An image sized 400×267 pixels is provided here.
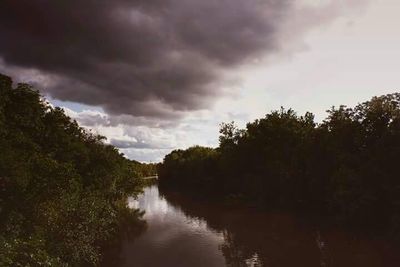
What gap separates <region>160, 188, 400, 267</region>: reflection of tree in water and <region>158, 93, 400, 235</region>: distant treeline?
12.0 ft

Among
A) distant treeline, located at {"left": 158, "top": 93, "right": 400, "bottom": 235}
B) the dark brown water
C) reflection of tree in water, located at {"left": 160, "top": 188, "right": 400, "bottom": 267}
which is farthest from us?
distant treeline, located at {"left": 158, "top": 93, "right": 400, "bottom": 235}

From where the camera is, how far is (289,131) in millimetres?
70188

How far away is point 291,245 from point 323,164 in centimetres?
1838

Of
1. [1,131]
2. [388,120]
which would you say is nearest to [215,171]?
[388,120]

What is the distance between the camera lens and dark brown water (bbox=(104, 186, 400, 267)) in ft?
113

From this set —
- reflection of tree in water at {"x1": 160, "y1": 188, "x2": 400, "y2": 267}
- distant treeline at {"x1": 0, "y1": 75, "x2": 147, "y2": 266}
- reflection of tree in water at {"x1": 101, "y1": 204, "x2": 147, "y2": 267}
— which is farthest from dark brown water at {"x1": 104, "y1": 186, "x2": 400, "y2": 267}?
distant treeline at {"x1": 0, "y1": 75, "x2": 147, "y2": 266}

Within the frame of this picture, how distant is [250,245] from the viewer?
40.9 metres

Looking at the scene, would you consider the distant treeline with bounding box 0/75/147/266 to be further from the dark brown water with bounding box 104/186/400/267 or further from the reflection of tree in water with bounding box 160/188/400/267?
the reflection of tree in water with bounding box 160/188/400/267

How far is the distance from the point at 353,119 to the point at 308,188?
18.0 m

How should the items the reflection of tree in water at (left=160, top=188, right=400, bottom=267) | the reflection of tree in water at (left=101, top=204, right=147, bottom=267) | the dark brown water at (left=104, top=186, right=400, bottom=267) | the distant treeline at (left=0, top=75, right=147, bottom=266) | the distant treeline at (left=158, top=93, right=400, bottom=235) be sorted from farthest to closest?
the distant treeline at (left=158, top=93, right=400, bottom=235) → the reflection of tree in water at (left=101, top=204, right=147, bottom=267) → the dark brown water at (left=104, top=186, right=400, bottom=267) → the reflection of tree in water at (left=160, top=188, right=400, bottom=267) → the distant treeline at (left=0, top=75, right=147, bottom=266)

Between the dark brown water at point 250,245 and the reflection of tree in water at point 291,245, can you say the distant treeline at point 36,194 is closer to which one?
the dark brown water at point 250,245

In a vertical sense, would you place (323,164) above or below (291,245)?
above

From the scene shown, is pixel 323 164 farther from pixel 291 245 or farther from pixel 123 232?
pixel 123 232

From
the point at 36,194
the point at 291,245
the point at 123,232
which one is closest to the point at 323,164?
the point at 291,245
